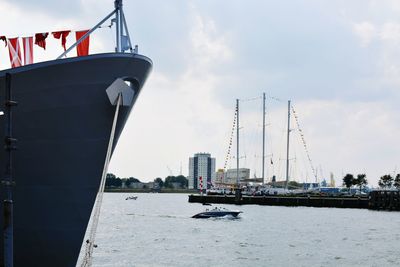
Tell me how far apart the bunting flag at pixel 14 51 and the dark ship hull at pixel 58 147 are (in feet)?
3.01

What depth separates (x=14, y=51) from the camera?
13234 mm

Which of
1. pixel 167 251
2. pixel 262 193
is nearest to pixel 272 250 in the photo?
pixel 167 251

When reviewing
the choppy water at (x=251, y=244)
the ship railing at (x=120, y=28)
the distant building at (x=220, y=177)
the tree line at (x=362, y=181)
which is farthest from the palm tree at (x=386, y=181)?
the ship railing at (x=120, y=28)

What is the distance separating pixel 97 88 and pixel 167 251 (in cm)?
2326

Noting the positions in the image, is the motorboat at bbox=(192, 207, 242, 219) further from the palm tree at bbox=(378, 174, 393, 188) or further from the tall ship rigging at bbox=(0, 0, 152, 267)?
the palm tree at bbox=(378, 174, 393, 188)

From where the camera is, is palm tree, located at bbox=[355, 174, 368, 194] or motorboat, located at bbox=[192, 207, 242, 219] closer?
motorboat, located at bbox=[192, 207, 242, 219]

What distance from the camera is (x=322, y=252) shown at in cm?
3462

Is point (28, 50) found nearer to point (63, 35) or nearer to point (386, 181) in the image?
point (63, 35)

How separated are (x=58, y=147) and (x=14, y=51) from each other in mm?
2363

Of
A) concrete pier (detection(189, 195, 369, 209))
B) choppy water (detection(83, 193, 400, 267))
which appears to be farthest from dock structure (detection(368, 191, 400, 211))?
choppy water (detection(83, 193, 400, 267))

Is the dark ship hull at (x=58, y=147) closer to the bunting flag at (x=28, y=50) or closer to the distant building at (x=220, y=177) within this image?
the bunting flag at (x=28, y=50)

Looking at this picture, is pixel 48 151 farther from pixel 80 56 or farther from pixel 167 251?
pixel 167 251

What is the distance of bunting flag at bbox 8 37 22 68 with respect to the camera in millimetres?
13188

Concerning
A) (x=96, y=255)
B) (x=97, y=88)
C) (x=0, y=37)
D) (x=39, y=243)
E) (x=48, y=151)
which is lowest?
(x=96, y=255)
